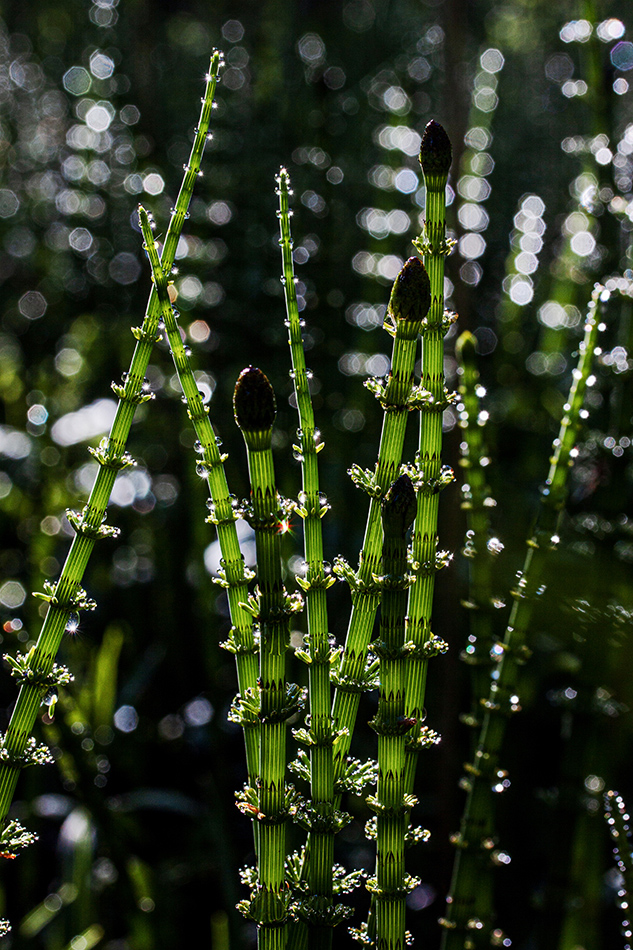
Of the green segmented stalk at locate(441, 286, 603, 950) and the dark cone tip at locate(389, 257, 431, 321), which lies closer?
the dark cone tip at locate(389, 257, 431, 321)

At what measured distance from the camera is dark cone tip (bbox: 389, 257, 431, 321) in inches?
9.3

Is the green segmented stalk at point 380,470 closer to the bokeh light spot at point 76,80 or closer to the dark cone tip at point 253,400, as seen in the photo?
the dark cone tip at point 253,400

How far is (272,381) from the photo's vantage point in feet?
3.20

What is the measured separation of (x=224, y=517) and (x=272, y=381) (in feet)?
2.32

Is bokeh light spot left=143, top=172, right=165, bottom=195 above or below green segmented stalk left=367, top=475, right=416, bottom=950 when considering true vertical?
above

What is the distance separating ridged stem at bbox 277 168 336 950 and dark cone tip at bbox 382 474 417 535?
3cm

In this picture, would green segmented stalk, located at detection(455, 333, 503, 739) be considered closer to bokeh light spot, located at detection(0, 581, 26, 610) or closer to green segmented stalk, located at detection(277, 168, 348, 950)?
green segmented stalk, located at detection(277, 168, 348, 950)

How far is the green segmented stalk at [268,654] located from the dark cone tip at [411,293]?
0.15ft

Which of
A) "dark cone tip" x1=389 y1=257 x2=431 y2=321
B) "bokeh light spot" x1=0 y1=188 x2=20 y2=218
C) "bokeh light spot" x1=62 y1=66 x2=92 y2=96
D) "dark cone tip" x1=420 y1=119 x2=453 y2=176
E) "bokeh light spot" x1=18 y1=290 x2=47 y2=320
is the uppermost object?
"bokeh light spot" x1=62 y1=66 x2=92 y2=96

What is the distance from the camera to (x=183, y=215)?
26 cm

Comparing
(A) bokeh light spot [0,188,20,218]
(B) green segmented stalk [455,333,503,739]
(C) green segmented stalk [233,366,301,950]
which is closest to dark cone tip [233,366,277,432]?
(C) green segmented stalk [233,366,301,950]

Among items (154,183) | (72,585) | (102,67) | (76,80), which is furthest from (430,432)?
(76,80)

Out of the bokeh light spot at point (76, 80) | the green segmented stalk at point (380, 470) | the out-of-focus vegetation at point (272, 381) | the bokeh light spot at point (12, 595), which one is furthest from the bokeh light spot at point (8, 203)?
the green segmented stalk at point (380, 470)

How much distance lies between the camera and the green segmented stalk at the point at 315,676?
26cm
